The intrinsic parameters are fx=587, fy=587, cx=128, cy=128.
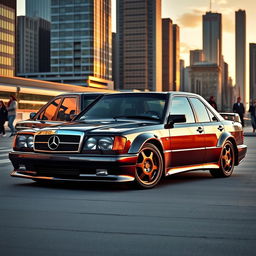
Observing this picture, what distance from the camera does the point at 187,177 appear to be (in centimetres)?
1000

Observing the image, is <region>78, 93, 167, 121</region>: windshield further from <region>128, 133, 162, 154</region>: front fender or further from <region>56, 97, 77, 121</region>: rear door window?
<region>56, 97, 77, 121</region>: rear door window

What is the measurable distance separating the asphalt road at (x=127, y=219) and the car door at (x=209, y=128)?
619mm

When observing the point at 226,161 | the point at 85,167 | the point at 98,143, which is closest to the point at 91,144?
the point at 98,143

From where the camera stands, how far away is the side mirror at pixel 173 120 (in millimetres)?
8758

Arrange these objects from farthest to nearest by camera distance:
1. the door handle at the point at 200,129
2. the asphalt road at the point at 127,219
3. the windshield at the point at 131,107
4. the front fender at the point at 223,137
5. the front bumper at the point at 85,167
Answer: the front fender at the point at 223,137, the door handle at the point at 200,129, the windshield at the point at 131,107, the front bumper at the point at 85,167, the asphalt road at the point at 127,219

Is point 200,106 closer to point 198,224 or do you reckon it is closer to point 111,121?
point 111,121

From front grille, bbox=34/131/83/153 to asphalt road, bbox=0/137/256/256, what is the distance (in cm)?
57

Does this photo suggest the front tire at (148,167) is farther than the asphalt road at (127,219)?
Yes

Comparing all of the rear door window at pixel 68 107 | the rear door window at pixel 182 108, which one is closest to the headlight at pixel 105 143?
the rear door window at pixel 182 108

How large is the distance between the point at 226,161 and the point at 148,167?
2.25m

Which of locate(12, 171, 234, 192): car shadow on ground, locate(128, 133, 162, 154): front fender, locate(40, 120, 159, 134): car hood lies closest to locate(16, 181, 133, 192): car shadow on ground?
locate(12, 171, 234, 192): car shadow on ground

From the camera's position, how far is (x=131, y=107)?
9.12 metres

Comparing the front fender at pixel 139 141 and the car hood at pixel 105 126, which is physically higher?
the car hood at pixel 105 126

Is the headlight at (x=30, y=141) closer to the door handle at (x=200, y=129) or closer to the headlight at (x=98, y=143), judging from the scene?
the headlight at (x=98, y=143)
